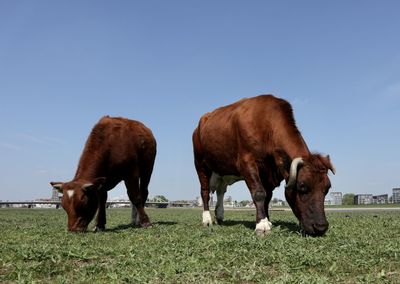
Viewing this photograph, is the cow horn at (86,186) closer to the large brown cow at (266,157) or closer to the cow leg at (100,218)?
the cow leg at (100,218)

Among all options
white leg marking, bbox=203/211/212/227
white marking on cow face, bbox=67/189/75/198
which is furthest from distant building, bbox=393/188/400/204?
white marking on cow face, bbox=67/189/75/198

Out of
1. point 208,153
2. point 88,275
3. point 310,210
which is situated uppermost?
point 208,153

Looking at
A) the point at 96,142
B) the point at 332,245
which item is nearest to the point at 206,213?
the point at 96,142

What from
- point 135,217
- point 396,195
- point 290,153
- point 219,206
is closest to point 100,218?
point 135,217

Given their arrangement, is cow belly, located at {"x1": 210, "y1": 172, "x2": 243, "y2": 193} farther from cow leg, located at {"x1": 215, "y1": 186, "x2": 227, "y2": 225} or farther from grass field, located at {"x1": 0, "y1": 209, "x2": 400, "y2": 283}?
grass field, located at {"x1": 0, "y1": 209, "x2": 400, "y2": 283}

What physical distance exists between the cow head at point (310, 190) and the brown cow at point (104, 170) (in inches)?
200

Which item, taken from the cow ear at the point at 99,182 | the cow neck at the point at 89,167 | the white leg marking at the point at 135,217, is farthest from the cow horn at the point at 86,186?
the white leg marking at the point at 135,217

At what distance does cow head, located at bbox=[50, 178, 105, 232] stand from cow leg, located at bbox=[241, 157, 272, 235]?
3.92 metres

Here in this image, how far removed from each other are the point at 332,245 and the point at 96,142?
7.07 metres

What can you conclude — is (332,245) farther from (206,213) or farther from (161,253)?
(206,213)

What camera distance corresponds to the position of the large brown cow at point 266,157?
8766mm

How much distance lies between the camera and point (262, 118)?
10.4 metres

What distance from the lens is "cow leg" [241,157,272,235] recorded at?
944 cm

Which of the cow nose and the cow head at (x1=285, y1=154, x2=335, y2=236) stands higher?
the cow head at (x1=285, y1=154, x2=335, y2=236)
